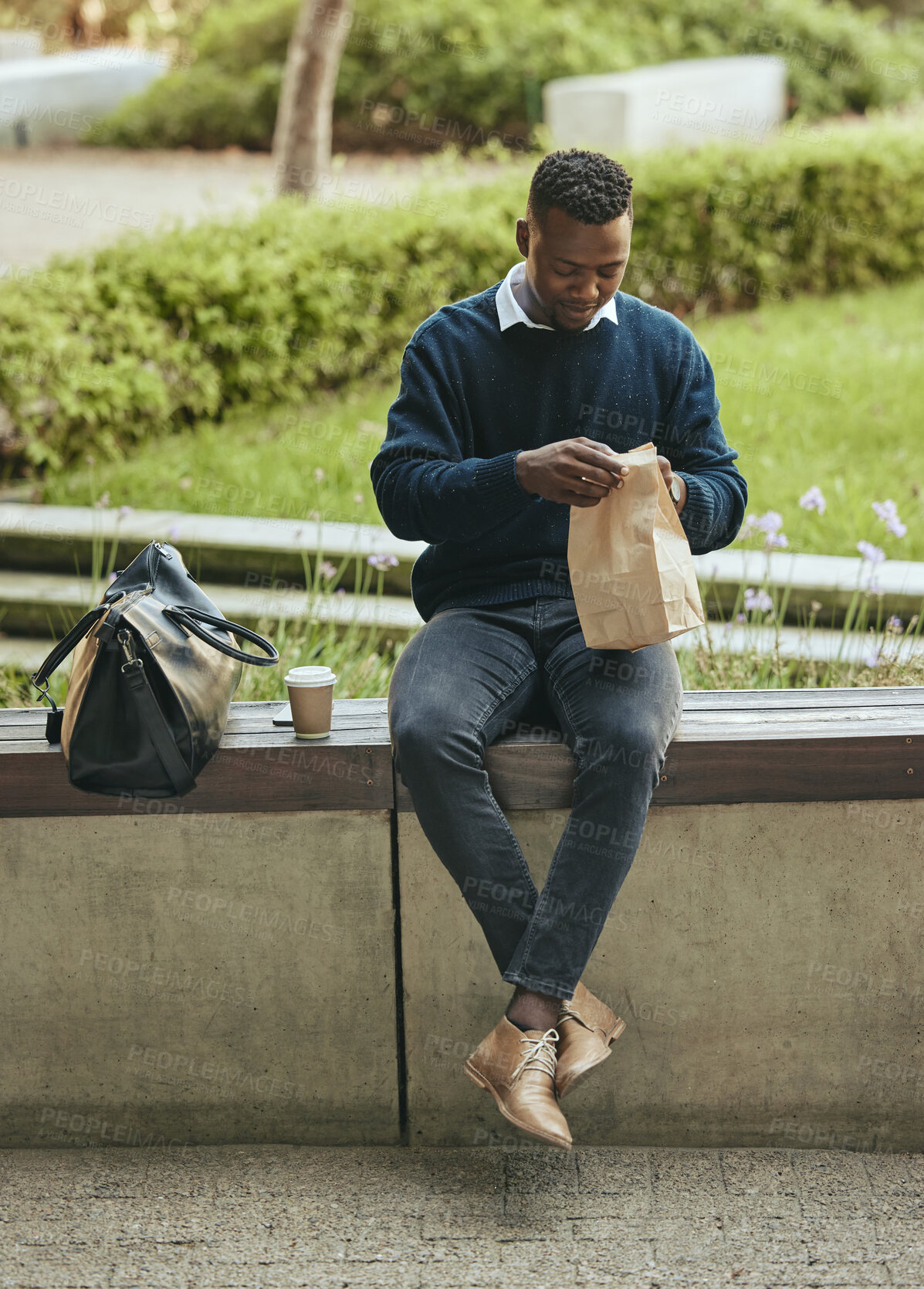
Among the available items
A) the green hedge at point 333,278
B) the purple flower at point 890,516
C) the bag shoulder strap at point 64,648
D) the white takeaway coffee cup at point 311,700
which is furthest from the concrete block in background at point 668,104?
the bag shoulder strap at point 64,648

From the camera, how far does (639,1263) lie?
2.12 m

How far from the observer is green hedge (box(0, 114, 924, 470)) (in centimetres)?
519

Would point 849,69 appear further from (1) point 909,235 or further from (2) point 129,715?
(2) point 129,715

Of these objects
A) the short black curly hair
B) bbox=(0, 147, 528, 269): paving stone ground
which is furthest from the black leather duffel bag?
bbox=(0, 147, 528, 269): paving stone ground

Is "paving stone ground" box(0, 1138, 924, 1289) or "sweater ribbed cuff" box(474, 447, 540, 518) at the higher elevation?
"sweater ribbed cuff" box(474, 447, 540, 518)

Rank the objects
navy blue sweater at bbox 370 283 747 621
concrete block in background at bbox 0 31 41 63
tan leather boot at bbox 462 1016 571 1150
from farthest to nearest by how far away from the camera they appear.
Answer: concrete block in background at bbox 0 31 41 63, navy blue sweater at bbox 370 283 747 621, tan leather boot at bbox 462 1016 571 1150

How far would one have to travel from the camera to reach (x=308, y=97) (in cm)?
891

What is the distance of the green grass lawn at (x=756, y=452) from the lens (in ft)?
15.7

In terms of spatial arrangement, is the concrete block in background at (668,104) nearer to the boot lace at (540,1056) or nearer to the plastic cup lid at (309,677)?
the plastic cup lid at (309,677)

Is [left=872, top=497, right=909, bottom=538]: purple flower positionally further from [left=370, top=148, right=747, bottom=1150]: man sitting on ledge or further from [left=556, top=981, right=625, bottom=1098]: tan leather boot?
[left=556, top=981, right=625, bottom=1098]: tan leather boot

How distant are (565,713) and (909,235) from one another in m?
8.91

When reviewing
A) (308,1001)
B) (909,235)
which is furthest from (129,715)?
(909,235)

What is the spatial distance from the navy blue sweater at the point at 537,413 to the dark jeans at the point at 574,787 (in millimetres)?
253

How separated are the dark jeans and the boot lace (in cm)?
8
